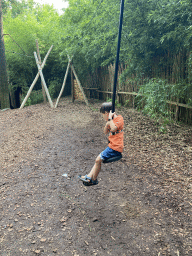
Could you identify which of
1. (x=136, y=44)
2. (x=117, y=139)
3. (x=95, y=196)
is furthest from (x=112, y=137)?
(x=136, y=44)

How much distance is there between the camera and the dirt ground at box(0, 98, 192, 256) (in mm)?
2469

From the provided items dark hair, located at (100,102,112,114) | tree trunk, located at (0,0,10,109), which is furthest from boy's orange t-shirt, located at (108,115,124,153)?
tree trunk, located at (0,0,10,109)

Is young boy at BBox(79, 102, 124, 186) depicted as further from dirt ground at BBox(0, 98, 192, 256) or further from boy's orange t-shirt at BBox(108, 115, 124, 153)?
dirt ground at BBox(0, 98, 192, 256)

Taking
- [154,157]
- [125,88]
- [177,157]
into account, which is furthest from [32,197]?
[125,88]

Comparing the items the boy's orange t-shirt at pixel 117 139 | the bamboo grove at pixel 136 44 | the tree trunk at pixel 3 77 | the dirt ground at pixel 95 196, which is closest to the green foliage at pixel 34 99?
the bamboo grove at pixel 136 44

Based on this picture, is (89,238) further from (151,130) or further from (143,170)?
(151,130)

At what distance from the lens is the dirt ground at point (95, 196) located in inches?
97.2

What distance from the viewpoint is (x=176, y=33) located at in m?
4.77

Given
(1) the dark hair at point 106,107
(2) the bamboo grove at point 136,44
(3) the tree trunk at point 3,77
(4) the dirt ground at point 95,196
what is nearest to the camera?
(4) the dirt ground at point 95,196

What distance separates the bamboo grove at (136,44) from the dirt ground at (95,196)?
131 centimetres

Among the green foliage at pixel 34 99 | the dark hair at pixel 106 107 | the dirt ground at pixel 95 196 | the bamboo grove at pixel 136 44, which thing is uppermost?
the bamboo grove at pixel 136 44

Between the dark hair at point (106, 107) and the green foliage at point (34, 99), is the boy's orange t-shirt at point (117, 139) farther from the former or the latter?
the green foliage at point (34, 99)

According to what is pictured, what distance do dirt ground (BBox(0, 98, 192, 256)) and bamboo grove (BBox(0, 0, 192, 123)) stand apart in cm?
131

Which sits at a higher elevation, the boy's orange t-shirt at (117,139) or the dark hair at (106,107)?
the dark hair at (106,107)
